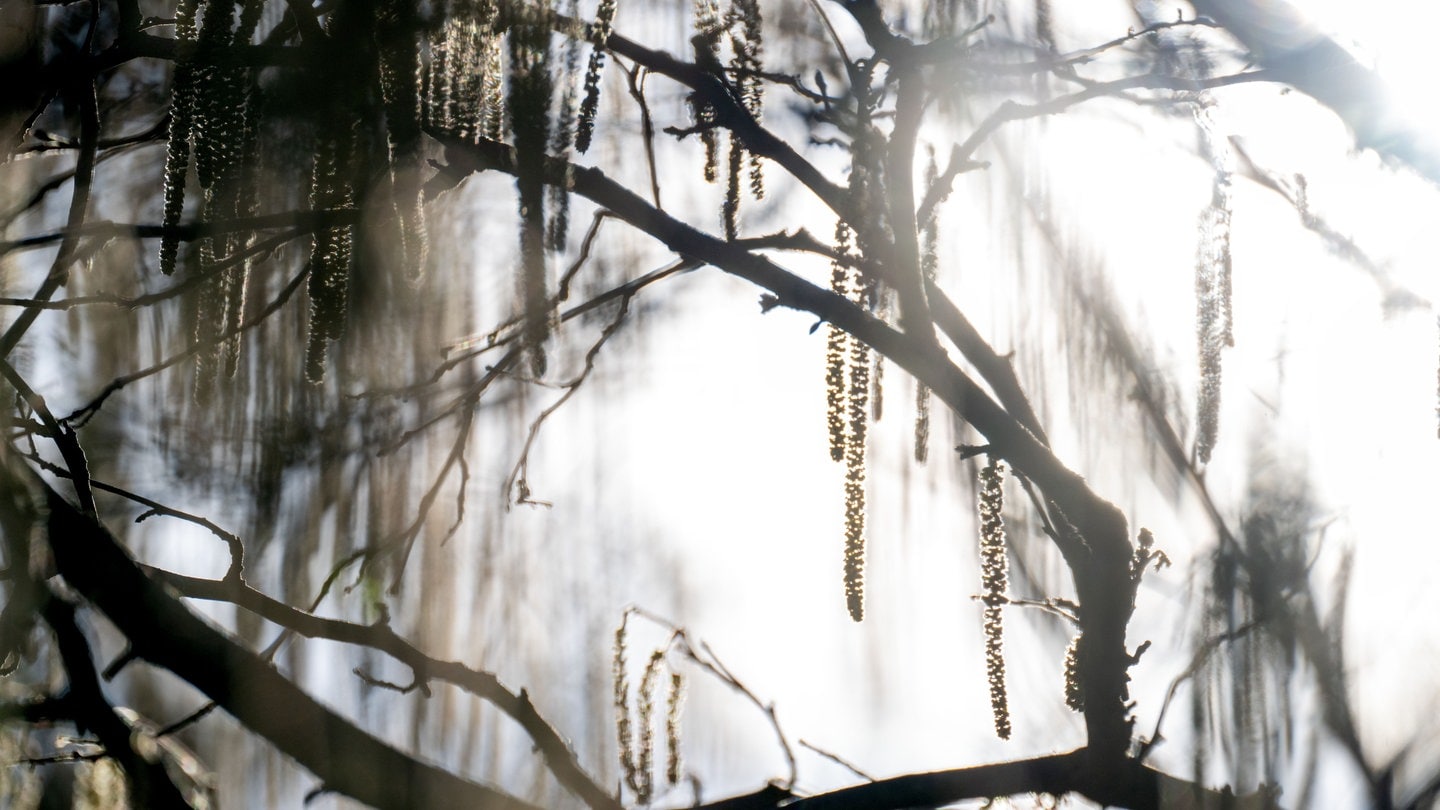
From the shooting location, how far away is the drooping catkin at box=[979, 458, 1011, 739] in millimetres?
1202

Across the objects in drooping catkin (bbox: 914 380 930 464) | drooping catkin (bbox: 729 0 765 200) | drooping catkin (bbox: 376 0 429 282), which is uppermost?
drooping catkin (bbox: 729 0 765 200)

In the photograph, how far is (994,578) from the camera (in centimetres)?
120

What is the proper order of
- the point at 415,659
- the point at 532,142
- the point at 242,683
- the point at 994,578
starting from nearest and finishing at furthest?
the point at 532,142, the point at 242,683, the point at 994,578, the point at 415,659

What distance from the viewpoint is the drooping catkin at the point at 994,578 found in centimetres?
120

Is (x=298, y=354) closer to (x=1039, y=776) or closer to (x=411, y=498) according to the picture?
(x=411, y=498)

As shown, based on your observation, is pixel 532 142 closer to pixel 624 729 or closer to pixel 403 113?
pixel 403 113

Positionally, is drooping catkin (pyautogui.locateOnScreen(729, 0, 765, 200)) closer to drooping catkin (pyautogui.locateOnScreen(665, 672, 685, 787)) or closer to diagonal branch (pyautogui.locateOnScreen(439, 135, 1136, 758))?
diagonal branch (pyautogui.locateOnScreen(439, 135, 1136, 758))

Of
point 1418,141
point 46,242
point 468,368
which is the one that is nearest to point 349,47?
point 46,242

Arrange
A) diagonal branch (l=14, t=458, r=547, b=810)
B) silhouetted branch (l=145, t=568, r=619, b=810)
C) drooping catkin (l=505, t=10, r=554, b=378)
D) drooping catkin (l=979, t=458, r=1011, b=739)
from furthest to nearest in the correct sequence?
silhouetted branch (l=145, t=568, r=619, b=810) → drooping catkin (l=979, t=458, r=1011, b=739) → diagonal branch (l=14, t=458, r=547, b=810) → drooping catkin (l=505, t=10, r=554, b=378)

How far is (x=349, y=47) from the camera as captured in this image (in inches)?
39.2

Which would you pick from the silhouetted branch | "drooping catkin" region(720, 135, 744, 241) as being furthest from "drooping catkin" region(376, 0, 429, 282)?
the silhouetted branch

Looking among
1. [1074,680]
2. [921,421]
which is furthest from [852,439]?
[1074,680]

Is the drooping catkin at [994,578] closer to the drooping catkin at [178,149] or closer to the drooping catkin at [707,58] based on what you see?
the drooping catkin at [707,58]

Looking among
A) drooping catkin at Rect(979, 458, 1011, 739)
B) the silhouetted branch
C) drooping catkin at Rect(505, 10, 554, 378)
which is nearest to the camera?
drooping catkin at Rect(505, 10, 554, 378)
